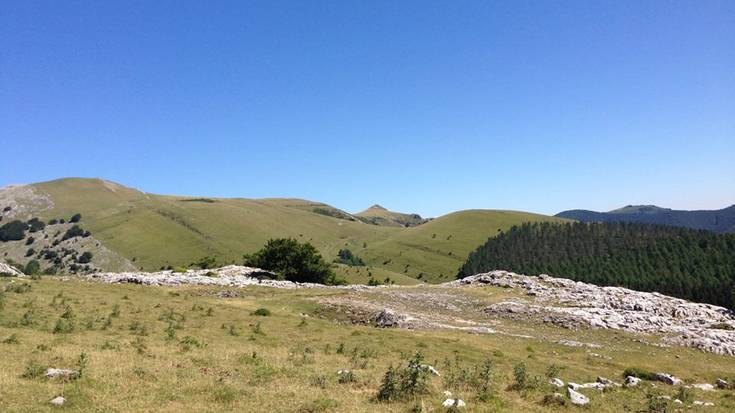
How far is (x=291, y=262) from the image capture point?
85812mm

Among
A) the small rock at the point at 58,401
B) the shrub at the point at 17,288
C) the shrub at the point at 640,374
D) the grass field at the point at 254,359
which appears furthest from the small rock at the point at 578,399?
the shrub at the point at 17,288

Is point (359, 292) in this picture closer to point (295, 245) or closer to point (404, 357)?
point (295, 245)

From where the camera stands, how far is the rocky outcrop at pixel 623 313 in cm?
4762

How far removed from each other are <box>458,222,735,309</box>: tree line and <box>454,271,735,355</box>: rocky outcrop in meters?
65.7

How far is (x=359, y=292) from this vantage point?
6462 cm

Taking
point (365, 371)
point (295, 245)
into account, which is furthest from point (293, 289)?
point (365, 371)

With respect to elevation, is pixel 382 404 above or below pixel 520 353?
above

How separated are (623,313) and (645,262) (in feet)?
420

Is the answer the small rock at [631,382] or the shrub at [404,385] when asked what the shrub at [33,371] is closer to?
the shrub at [404,385]

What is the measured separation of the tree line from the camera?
132 metres

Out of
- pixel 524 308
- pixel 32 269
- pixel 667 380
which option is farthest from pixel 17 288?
pixel 524 308

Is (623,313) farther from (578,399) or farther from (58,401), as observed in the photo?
(58,401)

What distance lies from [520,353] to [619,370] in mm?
7237

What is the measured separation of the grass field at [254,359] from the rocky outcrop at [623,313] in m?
3.53
